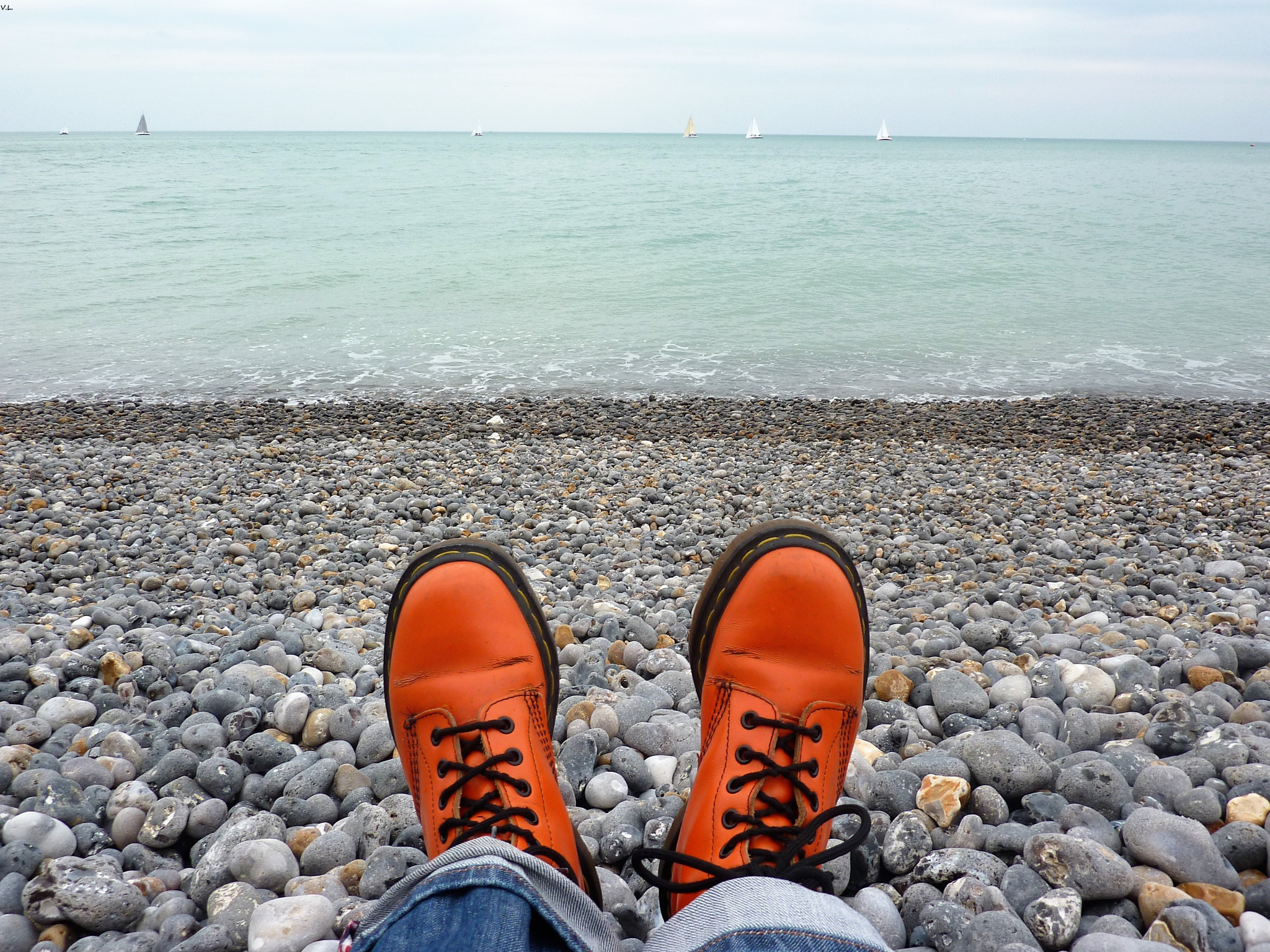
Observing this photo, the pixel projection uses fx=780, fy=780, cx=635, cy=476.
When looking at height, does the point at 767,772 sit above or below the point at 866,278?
below

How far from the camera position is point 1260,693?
182 cm

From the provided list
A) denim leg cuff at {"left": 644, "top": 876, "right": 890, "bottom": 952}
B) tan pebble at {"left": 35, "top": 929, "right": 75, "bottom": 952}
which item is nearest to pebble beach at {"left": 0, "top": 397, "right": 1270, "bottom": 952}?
tan pebble at {"left": 35, "top": 929, "right": 75, "bottom": 952}

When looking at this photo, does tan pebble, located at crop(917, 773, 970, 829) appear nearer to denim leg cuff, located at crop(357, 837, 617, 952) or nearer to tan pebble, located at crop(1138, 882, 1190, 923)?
tan pebble, located at crop(1138, 882, 1190, 923)

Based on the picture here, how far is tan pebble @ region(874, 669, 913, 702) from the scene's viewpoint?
1.95 metres

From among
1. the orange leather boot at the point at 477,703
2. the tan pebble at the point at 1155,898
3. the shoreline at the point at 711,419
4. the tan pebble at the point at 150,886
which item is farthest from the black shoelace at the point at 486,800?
the shoreline at the point at 711,419

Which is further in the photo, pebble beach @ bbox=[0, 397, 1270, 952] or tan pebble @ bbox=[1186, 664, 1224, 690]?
tan pebble @ bbox=[1186, 664, 1224, 690]

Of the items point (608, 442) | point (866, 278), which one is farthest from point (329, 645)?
point (866, 278)

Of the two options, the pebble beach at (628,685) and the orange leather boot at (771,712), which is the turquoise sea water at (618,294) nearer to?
the pebble beach at (628,685)

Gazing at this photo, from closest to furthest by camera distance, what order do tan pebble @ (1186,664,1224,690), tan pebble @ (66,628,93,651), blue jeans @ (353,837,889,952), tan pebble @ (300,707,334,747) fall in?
1. blue jeans @ (353,837,889,952)
2. tan pebble @ (300,707,334,747)
3. tan pebble @ (1186,664,1224,690)
4. tan pebble @ (66,628,93,651)

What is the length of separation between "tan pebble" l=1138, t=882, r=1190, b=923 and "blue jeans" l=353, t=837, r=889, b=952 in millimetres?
507

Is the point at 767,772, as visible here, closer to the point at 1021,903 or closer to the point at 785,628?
the point at 785,628

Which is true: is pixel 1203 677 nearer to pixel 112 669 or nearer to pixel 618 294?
pixel 112 669

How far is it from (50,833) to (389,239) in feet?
55.7

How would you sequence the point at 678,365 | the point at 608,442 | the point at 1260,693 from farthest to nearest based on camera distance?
the point at 678,365
the point at 608,442
the point at 1260,693
